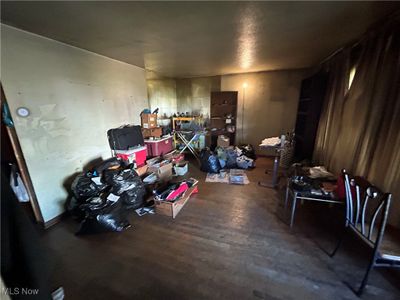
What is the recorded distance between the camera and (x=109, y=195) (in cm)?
218

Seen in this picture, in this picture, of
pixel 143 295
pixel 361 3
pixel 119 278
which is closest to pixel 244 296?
pixel 143 295

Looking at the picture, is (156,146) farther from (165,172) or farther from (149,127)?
(165,172)

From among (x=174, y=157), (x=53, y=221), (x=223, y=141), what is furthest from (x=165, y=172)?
(x=223, y=141)

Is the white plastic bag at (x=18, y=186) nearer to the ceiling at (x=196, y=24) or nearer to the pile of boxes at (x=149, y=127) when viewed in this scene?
the ceiling at (x=196, y=24)

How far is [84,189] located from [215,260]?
1795 mm

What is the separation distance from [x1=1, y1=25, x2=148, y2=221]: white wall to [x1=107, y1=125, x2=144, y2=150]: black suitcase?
131mm

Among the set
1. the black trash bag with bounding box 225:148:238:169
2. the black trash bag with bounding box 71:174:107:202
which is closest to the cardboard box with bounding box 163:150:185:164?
the black trash bag with bounding box 225:148:238:169

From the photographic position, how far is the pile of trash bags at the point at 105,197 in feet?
6.55

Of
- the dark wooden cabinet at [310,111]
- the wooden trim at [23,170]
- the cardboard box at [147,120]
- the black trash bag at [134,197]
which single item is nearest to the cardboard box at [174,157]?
the cardboard box at [147,120]

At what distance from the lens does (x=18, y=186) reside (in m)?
1.87

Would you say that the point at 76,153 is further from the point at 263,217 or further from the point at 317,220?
the point at 317,220

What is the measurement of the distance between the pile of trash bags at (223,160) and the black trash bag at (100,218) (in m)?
2.08

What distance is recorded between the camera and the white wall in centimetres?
185

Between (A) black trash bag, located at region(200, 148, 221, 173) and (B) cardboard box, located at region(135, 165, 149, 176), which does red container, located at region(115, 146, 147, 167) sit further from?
(A) black trash bag, located at region(200, 148, 221, 173)
